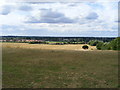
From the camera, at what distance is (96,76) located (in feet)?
36.6

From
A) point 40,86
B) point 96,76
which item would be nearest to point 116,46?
point 96,76

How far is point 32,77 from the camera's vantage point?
10.7 m

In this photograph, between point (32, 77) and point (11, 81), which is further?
point (32, 77)

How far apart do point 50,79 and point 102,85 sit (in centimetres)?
275

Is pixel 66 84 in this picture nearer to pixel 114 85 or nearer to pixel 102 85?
pixel 102 85

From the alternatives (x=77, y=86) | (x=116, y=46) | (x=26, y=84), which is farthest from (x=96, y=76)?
(x=116, y=46)

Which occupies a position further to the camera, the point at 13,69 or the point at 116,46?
the point at 116,46

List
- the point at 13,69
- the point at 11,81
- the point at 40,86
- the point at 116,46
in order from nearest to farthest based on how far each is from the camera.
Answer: the point at 40,86 < the point at 11,81 < the point at 13,69 < the point at 116,46

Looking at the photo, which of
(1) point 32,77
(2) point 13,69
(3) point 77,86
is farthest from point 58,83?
(2) point 13,69

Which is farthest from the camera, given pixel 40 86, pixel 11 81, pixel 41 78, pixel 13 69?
pixel 13 69

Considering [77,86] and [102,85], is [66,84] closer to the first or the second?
[77,86]

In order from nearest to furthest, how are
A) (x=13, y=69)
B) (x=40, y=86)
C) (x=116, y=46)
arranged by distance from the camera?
1. (x=40, y=86)
2. (x=13, y=69)
3. (x=116, y=46)

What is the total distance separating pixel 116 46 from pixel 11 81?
35387 millimetres

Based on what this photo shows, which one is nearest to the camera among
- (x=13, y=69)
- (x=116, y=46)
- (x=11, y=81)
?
(x=11, y=81)
